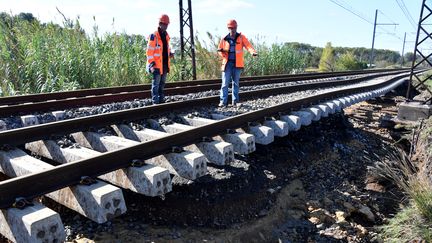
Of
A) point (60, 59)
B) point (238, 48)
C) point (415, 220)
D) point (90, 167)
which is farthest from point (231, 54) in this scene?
point (60, 59)

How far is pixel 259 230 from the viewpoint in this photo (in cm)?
407

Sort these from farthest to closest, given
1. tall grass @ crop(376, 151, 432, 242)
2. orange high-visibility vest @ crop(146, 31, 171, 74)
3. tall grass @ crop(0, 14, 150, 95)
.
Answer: tall grass @ crop(0, 14, 150, 95), orange high-visibility vest @ crop(146, 31, 171, 74), tall grass @ crop(376, 151, 432, 242)

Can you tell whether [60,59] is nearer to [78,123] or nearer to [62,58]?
[62,58]

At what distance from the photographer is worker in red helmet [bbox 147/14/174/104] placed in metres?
6.48

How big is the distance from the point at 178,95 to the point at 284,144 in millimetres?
3254

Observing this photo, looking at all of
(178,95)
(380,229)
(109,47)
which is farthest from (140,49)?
(380,229)

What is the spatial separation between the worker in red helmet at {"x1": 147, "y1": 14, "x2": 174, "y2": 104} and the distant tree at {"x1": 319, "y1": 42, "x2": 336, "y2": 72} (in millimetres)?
37886

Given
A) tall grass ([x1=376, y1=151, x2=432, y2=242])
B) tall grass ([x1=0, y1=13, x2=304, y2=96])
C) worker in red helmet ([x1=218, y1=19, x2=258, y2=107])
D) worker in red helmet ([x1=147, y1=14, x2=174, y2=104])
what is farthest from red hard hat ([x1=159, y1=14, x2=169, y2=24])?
tall grass ([x1=376, y1=151, x2=432, y2=242])

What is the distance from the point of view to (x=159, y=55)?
6641 millimetres

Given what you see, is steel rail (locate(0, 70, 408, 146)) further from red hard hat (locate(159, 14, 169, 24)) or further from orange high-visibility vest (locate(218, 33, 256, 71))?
red hard hat (locate(159, 14, 169, 24))

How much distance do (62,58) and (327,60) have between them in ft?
140

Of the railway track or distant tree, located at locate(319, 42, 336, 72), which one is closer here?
the railway track

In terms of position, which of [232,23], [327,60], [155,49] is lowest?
[327,60]

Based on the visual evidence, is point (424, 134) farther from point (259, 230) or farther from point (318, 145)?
point (259, 230)
